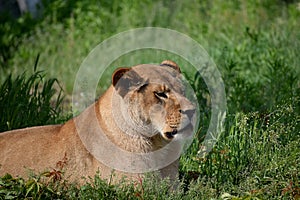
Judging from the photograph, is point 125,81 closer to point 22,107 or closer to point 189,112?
point 189,112

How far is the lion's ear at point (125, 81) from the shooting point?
4457mm

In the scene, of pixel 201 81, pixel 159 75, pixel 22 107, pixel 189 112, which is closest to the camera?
pixel 189 112

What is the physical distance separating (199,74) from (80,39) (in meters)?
3.83

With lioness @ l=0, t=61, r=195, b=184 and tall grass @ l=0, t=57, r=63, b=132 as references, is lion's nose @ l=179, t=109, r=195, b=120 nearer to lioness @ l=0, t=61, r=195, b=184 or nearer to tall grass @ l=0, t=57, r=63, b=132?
lioness @ l=0, t=61, r=195, b=184

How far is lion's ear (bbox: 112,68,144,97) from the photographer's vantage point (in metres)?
4.46

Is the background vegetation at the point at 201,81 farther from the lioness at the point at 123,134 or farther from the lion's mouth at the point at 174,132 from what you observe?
the lion's mouth at the point at 174,132

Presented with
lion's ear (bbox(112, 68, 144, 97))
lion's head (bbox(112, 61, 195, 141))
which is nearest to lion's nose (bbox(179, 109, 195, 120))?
lion's head (bbox(112, 61, 195, 141))

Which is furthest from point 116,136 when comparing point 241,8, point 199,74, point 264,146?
point 241,8

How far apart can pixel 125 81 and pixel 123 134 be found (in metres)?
0.32

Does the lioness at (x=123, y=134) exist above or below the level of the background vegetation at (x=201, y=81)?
below

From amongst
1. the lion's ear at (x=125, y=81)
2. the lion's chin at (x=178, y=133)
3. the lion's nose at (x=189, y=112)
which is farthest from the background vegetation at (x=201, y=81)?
the lion's ear at (x=125, y=81)

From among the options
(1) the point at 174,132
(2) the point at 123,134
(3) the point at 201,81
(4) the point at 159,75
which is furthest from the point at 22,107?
→ (1) the point at 174,132

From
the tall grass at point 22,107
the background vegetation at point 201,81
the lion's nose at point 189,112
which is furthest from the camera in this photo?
the tall grass at point 22,107

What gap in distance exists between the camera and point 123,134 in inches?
179
